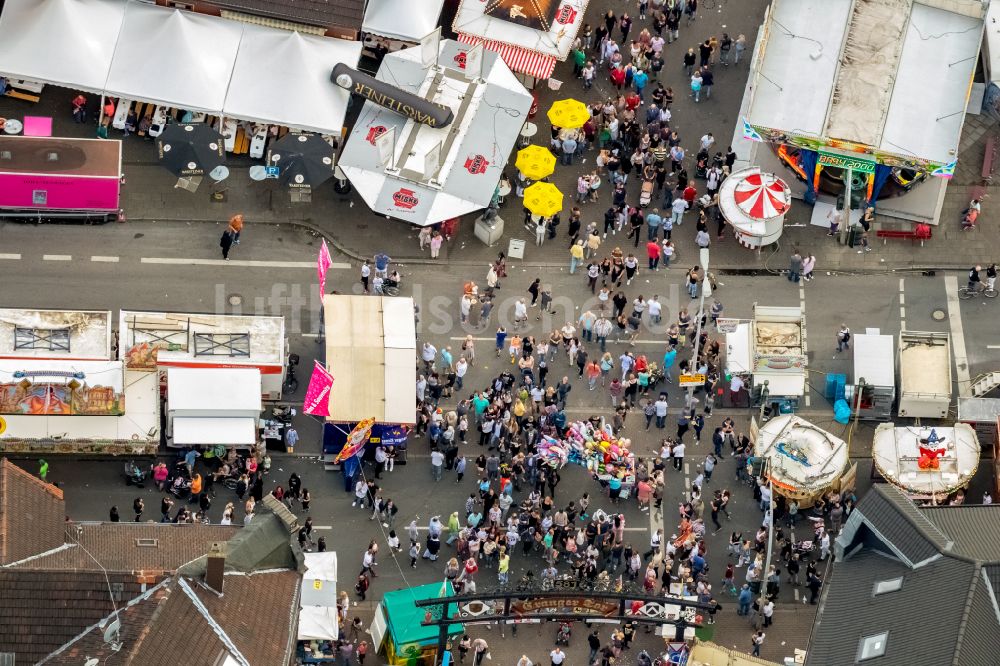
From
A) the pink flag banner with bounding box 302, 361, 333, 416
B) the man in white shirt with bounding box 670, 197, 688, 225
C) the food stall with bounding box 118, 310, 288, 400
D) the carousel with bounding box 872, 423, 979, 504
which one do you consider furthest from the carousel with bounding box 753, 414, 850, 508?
the food stall with bounding box 118, 310, 288, 400

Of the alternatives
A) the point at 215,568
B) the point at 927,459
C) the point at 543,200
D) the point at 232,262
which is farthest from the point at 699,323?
the point at 215,568

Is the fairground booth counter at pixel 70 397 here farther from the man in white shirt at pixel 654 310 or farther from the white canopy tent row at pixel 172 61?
the man in white shirt at pixel 654 310

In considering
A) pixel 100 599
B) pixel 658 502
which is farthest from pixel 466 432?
pixel 100 599

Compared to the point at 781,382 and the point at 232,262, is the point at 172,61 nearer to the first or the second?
the point at 232,262

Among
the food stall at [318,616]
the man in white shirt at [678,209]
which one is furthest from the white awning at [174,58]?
the food stall at [318,616]

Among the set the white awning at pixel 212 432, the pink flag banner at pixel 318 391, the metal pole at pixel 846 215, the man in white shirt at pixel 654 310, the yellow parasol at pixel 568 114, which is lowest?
the white awning at pixel 212 432

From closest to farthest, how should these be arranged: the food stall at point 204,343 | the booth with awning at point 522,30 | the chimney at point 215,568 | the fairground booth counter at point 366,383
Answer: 1. the chimney at point 215,568
2. the fairground booth counter at point 366,383
3. the food stall at point 204,343
4. the booth with awning at point 522,30

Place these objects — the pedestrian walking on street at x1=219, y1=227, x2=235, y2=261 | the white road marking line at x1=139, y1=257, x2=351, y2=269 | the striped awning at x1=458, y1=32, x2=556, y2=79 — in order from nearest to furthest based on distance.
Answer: the pedestrian walking on street at x1=219, y1=227, x2=235, y2=261, the white road marking line at x1=139, y1=257, x2=351, y2=269, the striped awning at x1=458, y1=32, x2=556, y2=79

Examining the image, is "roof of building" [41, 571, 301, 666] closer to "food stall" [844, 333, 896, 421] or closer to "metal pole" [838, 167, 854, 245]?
"food stall" [844, 333, 896, 421]
